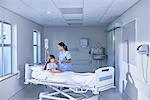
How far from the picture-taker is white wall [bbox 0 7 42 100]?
16.6 ft

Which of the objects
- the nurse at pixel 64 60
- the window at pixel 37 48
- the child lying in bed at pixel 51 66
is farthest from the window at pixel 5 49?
the window at pixel 37 48

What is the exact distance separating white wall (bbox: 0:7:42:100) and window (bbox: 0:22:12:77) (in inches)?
8.1

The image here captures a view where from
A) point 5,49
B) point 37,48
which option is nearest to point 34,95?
point 5,49

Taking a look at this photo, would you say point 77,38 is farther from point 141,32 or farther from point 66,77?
point 141,32

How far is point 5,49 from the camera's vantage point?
5711 millimetres

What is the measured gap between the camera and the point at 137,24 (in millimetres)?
4531

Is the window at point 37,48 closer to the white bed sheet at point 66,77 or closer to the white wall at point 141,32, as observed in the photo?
the white bed sheet at point 66,77

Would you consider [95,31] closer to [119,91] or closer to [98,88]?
[119,91]

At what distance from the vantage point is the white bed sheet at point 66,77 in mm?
4676

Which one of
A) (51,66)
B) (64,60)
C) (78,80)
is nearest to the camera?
(78,80)

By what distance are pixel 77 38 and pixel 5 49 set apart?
17.5ft

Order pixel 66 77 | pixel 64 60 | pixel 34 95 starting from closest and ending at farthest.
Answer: pixel 66 77 → pixel 64 60 → pixel 34 95

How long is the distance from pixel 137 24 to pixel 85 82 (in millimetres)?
1705

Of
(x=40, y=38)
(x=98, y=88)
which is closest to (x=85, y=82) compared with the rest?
(x=98, y=88)
